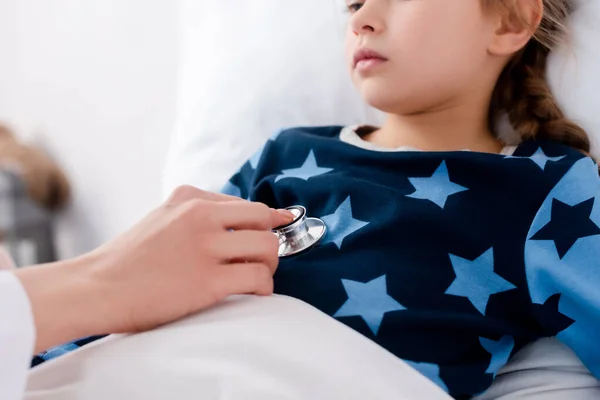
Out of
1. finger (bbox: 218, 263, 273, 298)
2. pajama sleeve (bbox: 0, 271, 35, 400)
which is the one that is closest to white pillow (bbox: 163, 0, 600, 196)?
finger (bbox: 218, 263, 273, 298)

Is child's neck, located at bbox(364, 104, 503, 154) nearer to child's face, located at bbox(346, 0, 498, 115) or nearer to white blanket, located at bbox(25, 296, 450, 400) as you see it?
child's face, located at bbox(346, 0, 498, 115)

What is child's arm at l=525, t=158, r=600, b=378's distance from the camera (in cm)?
64

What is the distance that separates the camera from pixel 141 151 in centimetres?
149

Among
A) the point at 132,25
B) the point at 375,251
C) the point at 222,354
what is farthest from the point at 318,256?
the point at 132,25

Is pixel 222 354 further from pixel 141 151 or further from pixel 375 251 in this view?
pixel 141 151

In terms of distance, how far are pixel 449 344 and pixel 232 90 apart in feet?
1.70

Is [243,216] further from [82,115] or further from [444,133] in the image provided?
[82,115]

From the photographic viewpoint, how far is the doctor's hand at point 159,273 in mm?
548

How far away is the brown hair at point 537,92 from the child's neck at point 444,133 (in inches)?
1.8

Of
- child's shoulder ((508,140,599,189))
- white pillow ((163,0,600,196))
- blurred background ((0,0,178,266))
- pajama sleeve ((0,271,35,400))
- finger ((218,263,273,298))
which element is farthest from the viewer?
blurred background ((0,0,178,266))

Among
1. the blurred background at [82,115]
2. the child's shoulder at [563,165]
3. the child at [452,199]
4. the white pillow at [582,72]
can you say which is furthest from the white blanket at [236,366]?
the blurred background at [82,115]

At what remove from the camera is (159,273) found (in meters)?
0.58

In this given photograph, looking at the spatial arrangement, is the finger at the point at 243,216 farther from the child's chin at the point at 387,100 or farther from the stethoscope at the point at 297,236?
the child's chin at the point at 387,100

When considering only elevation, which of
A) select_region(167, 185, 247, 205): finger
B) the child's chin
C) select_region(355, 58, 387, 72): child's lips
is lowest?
select_region(167, 185, 247, 205): finger
